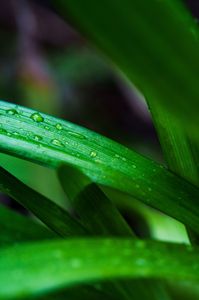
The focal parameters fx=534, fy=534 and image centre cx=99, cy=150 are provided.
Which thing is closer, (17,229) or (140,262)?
(140,262)

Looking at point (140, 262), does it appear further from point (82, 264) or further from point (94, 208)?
point (94, 208)

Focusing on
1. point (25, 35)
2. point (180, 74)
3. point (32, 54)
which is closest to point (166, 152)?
point (180, 74)

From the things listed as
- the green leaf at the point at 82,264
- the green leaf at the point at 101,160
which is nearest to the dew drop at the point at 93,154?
the green leaf at the point at 101,160

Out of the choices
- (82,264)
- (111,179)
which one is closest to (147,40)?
(82,264)

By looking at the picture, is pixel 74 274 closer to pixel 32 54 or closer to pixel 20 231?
pixel 20 231

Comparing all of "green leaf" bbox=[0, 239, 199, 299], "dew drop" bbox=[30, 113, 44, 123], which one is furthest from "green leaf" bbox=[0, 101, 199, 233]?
"green leaf" bbox=[0, 239, 199, 299]

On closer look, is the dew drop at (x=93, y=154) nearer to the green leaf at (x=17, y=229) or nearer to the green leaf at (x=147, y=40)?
the green leaf at (x=17, y=229)

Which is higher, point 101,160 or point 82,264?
point 101,160
